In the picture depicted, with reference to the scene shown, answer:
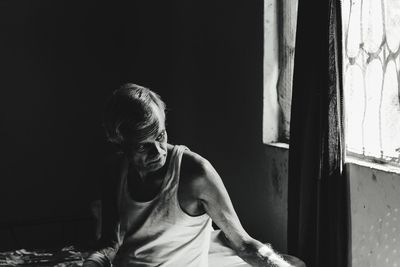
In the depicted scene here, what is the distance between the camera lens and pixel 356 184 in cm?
204

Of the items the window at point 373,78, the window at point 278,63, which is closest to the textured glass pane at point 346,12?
the window at point 373,78

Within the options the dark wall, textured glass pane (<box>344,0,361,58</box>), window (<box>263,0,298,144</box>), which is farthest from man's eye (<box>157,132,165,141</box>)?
the dark wall

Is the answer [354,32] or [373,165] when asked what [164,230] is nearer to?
[373,165]

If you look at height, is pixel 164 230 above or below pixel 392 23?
below

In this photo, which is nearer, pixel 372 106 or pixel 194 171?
pixel 194 171

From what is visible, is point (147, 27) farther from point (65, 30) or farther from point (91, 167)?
point (91, 167)

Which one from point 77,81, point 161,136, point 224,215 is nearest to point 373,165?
point 224,215

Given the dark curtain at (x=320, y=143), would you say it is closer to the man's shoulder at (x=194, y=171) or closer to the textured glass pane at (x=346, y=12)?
the textured glass pane at (x=346, y=12)

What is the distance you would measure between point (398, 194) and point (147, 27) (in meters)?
3.15

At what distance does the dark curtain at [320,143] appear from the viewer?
2.00 metres

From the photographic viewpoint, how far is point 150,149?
54.9 inches

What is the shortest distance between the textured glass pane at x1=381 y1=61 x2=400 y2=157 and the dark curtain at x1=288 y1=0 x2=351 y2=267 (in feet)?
0.62

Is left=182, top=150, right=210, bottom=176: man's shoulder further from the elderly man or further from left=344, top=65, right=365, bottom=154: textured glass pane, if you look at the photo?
left=344, top=65, right=365, bottom=154: textured glass pane

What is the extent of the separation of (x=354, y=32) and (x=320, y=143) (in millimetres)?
546
